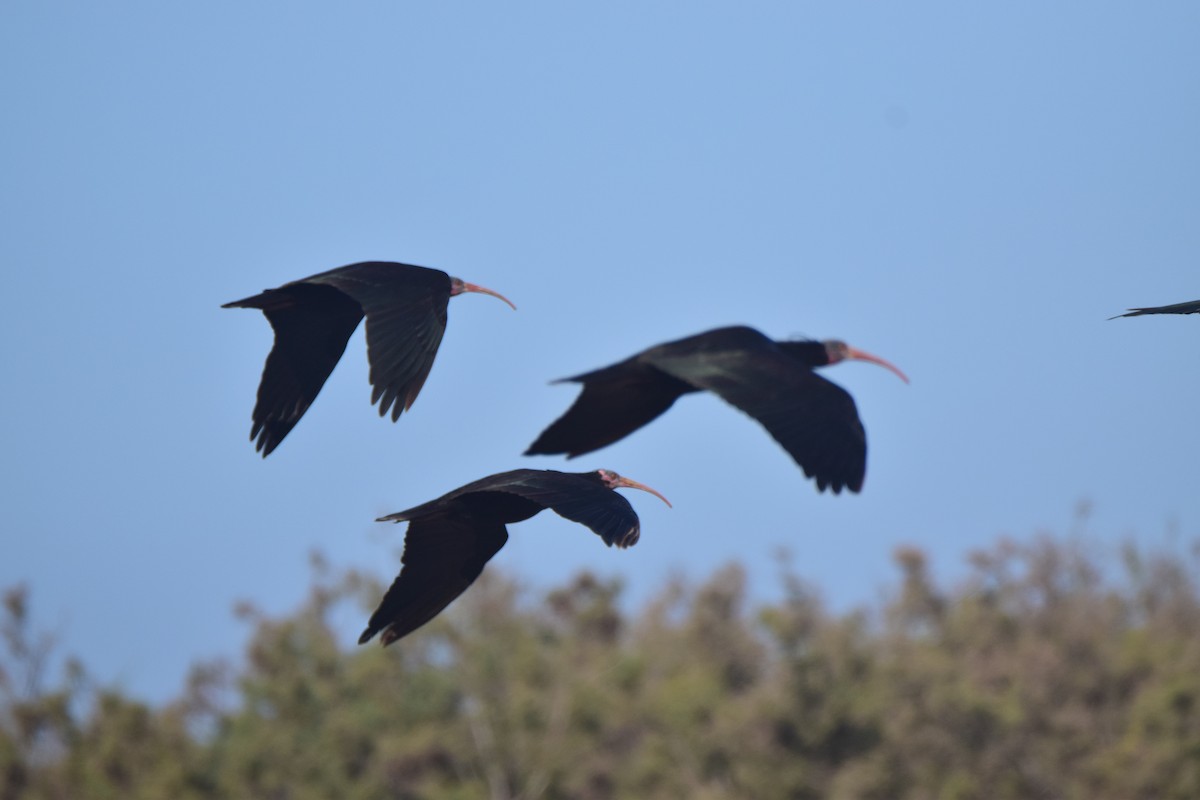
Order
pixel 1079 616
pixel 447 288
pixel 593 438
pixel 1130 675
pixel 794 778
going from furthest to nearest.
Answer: pixel 1079 616
pixel 1130 675
pixel 794 778
pixel 447 288
pixel 593 438

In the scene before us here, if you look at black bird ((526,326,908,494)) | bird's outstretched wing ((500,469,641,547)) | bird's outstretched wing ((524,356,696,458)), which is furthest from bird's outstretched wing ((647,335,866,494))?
bird's outstretched wing ((500,469,641,547))

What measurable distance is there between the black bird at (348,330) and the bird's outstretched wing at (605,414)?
1.05 m

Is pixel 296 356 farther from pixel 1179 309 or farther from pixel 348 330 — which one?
pixel 1179 309

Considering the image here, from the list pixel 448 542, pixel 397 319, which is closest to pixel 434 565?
pixel 448 542

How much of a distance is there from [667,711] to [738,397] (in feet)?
95.5

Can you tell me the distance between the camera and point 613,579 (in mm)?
48375

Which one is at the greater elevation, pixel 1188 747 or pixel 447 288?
pixel 447 288

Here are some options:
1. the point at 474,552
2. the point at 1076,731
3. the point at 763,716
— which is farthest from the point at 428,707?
the point at 474,552

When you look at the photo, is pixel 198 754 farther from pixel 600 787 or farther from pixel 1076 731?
pixel 1076 731

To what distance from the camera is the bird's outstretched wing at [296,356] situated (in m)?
13.9

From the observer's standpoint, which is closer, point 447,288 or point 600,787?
point 447,288

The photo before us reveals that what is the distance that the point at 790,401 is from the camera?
1112 cm

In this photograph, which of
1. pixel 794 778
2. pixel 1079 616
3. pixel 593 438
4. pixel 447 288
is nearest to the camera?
pixel 593 438

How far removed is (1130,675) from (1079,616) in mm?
4347
